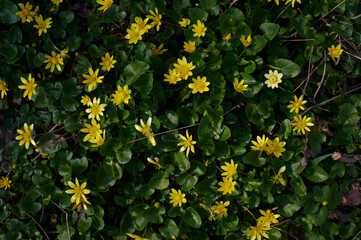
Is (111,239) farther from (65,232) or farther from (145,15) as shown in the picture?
(145,15)

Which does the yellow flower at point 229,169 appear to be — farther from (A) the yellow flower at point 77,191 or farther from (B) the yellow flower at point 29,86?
(B) the yellow flower at point 29,86

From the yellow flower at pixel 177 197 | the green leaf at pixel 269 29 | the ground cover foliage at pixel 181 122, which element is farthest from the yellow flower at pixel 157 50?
the yellow flower at pixel 177 197

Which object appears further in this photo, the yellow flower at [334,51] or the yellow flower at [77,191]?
the yellow flower at [334,51]

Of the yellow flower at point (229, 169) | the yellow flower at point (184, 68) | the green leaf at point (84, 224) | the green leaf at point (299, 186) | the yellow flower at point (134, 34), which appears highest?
the yellow flower at point (134, 34)

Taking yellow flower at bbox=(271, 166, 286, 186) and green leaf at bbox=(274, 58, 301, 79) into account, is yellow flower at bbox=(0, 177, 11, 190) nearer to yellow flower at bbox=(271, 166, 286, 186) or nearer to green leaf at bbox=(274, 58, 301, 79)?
yellow flower at bbox=(271, 166, 286, 186)

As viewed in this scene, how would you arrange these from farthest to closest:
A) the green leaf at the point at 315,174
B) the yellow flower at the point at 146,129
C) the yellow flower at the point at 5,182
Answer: the yellow flower at the point at 5,182, the green leaf at the point at 315,174, the yellow flower at the point at 146,129

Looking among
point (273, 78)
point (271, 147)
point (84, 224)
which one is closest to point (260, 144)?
point (271, 147)

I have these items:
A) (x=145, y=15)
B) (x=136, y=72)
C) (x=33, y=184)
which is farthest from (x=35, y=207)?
(x=145, y=15)

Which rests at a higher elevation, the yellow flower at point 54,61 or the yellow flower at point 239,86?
the yellow flower at point 54,61

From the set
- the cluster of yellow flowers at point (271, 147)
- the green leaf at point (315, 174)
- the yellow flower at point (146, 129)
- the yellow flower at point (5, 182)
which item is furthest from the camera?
the yellow flower at point (5, 182)
